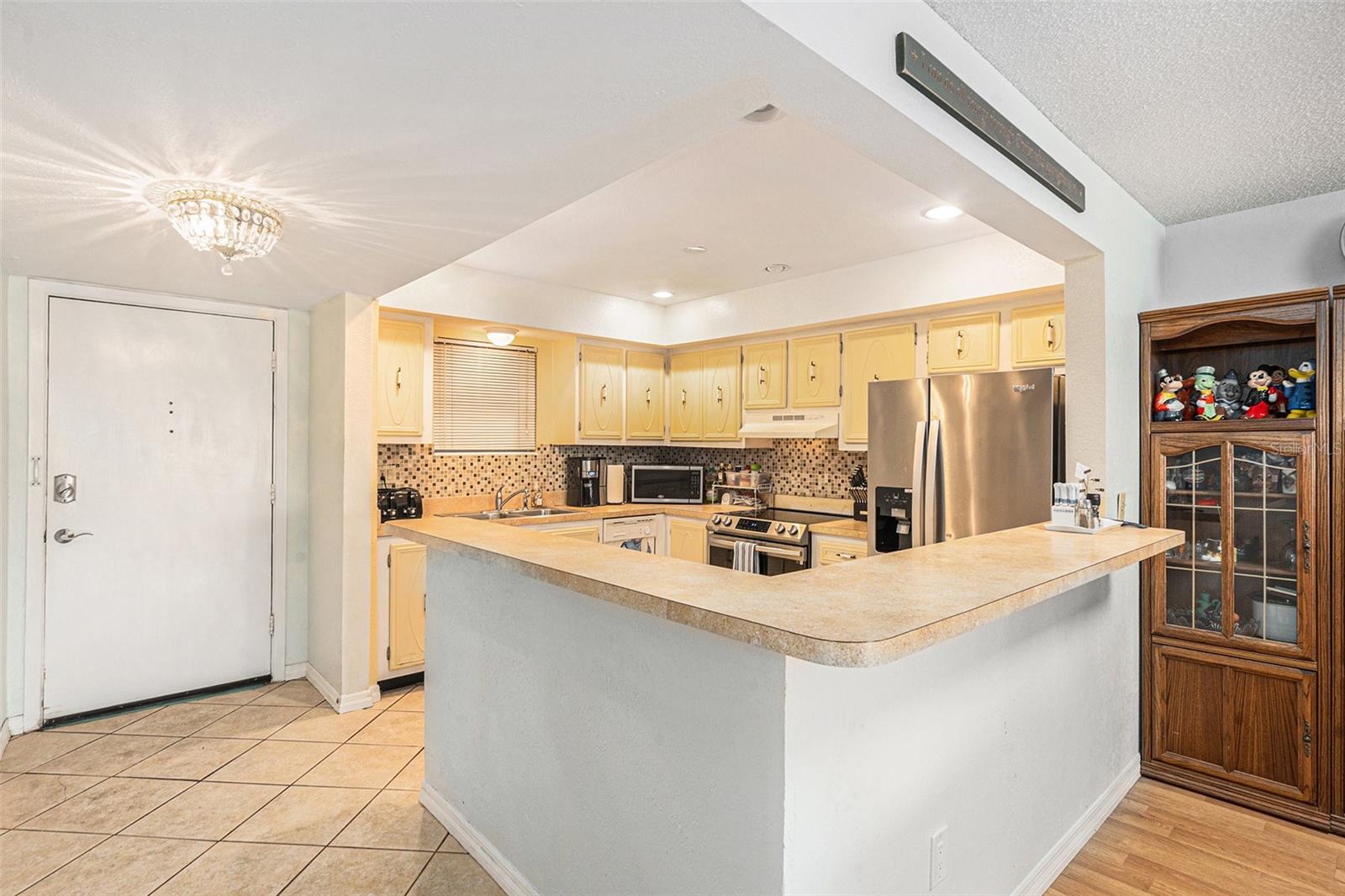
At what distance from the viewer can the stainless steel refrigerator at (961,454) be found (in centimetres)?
309

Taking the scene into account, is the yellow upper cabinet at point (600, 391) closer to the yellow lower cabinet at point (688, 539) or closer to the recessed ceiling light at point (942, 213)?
the yellow lower cabinet at point (688, 539)

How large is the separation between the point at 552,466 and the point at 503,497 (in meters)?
0.51

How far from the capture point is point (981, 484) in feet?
10.8

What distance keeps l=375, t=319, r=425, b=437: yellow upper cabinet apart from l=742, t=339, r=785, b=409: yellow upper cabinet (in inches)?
85.0

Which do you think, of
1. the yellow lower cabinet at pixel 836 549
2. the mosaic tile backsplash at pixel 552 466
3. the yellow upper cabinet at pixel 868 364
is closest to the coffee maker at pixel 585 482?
the mosaic tile backsplash at pixel 552 466

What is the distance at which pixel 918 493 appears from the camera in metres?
3.52

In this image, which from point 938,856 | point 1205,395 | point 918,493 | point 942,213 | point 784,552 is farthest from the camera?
point 784,552

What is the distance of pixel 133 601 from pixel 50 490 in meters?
0.65

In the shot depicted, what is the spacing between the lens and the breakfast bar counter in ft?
4.19

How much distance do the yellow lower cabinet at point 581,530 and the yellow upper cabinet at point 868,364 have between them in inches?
69.9

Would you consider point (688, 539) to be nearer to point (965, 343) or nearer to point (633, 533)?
point (633, 533)

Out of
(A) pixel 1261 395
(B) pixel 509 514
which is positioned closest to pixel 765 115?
(A) pixel 1261 395

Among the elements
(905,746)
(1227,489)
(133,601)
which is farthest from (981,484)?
(133,601)

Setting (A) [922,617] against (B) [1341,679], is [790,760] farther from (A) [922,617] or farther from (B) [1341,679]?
(B) [1341,679]
